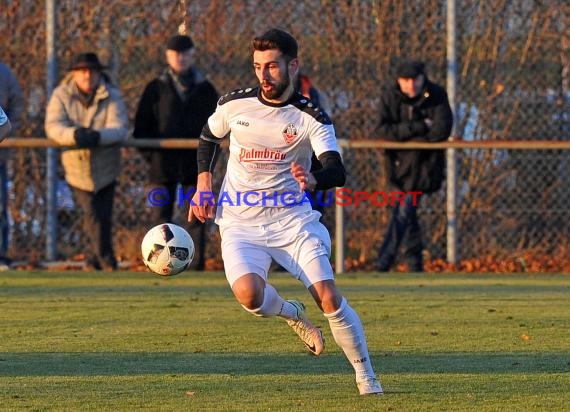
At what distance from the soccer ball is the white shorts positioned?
3.04 ft

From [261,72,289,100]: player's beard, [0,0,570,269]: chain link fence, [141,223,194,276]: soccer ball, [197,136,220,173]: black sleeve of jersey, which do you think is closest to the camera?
[261,72,289,100]: player's beard

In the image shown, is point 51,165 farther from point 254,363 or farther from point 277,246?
point 277,246

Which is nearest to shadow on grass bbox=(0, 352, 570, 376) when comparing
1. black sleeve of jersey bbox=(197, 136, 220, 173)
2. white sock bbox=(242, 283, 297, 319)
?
white sock bbox=(242, 283, 297, 319)

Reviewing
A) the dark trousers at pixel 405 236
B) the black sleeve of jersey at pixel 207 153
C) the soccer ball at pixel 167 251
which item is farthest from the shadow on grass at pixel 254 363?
the dark trousers at pixel 405 236

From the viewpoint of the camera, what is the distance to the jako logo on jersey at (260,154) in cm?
700

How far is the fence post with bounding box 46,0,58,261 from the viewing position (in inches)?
535

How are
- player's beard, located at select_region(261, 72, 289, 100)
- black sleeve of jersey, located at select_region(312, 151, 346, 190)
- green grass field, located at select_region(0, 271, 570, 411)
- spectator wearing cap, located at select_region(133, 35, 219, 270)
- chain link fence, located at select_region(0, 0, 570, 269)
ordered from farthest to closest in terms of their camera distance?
chain link fence, located at select_region(0, 0, 570, 269) → spectator wearing cap, located at select_region(133, 35, 219, 270) → player's beard, located at select_region(261, 72, 289, 100) → black sleeve of jersey, located at select_region(312, 151, 346, 190) → green grass field, located at select_region(0, 271, 570, 411)

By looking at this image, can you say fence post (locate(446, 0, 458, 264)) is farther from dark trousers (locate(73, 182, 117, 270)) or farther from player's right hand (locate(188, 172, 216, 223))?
player's right hand (locate(188, 172, 216, 223))

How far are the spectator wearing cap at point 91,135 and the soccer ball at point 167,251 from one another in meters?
4.71

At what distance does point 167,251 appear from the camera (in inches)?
312

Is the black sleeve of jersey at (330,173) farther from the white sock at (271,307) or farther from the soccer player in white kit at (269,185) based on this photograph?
the white sock at (271,307)

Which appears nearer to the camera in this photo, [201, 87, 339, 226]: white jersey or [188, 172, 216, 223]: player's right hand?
[188, 172, 216, 223]: player's right hand

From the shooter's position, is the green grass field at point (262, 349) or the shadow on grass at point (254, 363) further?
the shadow on grass at point (254, 363)

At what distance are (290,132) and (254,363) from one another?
4.18ft
